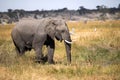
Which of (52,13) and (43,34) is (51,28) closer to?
(43,34)

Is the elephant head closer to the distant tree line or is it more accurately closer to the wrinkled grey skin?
the wrinkled grey skin

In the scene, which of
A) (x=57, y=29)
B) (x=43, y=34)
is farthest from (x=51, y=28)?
(x=43, y=34)

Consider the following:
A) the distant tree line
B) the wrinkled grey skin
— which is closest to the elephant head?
the wrinkled grey skin

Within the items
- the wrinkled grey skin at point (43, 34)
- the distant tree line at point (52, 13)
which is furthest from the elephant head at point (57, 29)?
the distant tree line at point (52, 13)

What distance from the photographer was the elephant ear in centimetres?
1444

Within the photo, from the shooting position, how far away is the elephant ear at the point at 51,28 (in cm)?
1444

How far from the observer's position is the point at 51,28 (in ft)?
47.5

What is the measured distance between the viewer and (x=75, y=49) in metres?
19.2

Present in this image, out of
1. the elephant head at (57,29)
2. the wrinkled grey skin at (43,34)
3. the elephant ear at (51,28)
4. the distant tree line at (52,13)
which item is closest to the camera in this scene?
the elephant head at (57,29)

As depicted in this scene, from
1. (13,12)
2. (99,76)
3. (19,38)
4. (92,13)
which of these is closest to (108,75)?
(99,76)

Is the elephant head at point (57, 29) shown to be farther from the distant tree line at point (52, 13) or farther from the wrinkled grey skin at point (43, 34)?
the distant tree line at point (52, 13)

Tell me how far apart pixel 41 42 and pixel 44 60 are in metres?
1.27

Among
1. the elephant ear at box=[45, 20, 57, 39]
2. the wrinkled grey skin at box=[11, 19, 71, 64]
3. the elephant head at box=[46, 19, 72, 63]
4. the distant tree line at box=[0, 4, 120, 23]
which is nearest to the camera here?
the elephant head at box=[46, 19, 72, 63]

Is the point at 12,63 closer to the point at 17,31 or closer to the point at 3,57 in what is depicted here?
the point at 3,57
